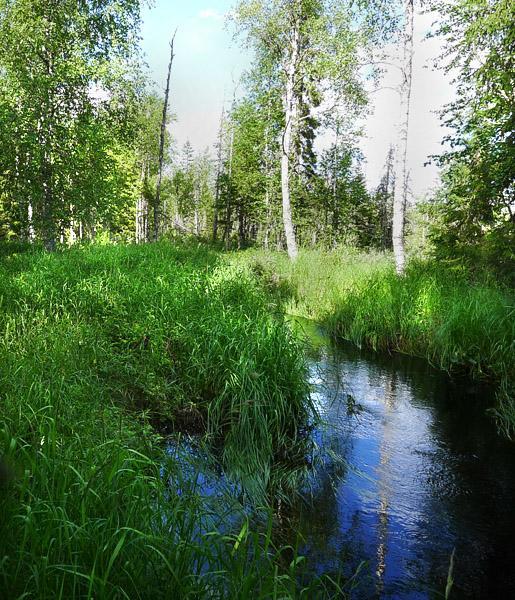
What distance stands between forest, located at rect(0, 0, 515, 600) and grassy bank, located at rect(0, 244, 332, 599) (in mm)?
25

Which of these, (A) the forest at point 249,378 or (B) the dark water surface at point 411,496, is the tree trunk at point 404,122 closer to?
(A) the forest at point 249,378

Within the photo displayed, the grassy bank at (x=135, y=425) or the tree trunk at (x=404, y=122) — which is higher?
the tree trunk at (x=404, y=122)

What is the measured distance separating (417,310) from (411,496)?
505 cm

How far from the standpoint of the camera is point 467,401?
6.04m

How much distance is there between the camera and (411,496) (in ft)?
12.3

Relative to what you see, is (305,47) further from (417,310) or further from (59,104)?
(417,310)

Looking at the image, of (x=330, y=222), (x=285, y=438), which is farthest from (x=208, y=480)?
(x=330, y=222)

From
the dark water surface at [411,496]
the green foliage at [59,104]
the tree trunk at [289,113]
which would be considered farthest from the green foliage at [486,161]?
the green foliage at [59,104]

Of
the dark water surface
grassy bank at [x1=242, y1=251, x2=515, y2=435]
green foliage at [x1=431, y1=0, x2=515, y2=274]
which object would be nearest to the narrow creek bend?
the dark water surface

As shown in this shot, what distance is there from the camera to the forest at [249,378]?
222cm

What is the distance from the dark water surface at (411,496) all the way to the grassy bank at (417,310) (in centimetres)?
74

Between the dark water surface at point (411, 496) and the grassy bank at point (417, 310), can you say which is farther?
the grassy bank at point (417, 310)

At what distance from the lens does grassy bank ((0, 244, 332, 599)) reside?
1890 mm

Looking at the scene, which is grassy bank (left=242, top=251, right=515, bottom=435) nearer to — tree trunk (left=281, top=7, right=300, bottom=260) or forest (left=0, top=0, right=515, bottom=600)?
forest (left=0, top=0, right=515, bottom=600)
